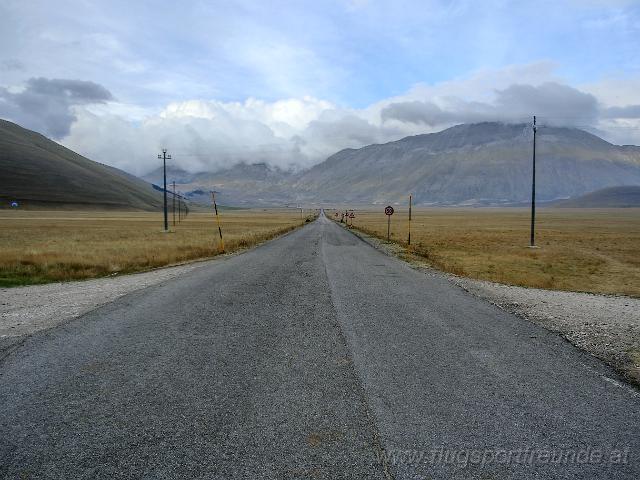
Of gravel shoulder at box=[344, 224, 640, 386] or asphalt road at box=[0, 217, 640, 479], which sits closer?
asphalt road at box=[0, 217, 640, 479]

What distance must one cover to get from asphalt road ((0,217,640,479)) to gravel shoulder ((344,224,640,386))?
1.30 ft

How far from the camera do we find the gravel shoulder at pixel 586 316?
7801 millimetres

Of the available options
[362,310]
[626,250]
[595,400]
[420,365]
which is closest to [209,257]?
[362,310]

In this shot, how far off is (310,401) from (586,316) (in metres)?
7.89

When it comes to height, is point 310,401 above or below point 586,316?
above

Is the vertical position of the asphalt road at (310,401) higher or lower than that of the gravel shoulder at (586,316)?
higher

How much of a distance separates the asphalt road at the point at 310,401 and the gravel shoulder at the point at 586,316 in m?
0.40

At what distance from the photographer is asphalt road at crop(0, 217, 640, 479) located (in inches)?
171

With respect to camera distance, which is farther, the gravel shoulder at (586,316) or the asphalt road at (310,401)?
the gravel shoulder at (586,316)

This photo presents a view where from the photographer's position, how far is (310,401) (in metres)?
5.60

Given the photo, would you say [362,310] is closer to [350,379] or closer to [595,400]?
[350,379]

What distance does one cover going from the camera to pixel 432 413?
529cm

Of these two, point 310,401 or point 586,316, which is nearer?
point 310,401

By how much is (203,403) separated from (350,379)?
1854mm
